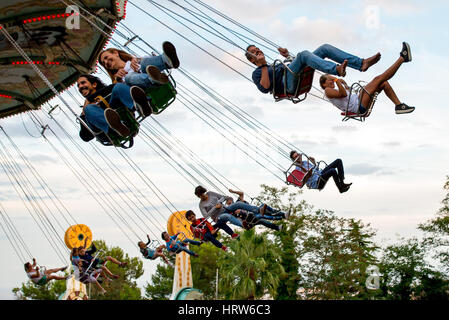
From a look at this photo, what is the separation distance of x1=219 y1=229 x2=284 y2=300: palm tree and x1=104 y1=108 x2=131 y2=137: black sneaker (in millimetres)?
24024

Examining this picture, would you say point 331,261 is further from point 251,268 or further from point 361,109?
point 361,109

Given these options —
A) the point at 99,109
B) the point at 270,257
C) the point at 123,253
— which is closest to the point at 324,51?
the point at 99,109

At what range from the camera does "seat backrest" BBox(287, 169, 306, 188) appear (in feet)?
41.6

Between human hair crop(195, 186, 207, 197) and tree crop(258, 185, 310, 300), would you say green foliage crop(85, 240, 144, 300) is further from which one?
human hair crop(195, 186, 207, 197)

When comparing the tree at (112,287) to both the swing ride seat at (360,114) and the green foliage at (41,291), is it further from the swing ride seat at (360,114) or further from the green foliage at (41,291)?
the swing ride seat at (360,114)

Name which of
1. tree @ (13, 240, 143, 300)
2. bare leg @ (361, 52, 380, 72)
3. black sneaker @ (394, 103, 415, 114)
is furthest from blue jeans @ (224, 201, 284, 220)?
tree @ (13, 240, 143, 300)

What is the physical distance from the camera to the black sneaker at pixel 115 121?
11383 millimetres

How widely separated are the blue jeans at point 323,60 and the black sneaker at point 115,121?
3.33 metres

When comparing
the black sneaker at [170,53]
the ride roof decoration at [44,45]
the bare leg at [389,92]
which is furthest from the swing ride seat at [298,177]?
the ride roof decoration at [44,45]

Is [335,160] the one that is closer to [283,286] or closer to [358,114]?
[358,114]

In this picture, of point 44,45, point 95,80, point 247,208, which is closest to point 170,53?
point 95,80

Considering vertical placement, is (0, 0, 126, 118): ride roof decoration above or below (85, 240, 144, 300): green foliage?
below
